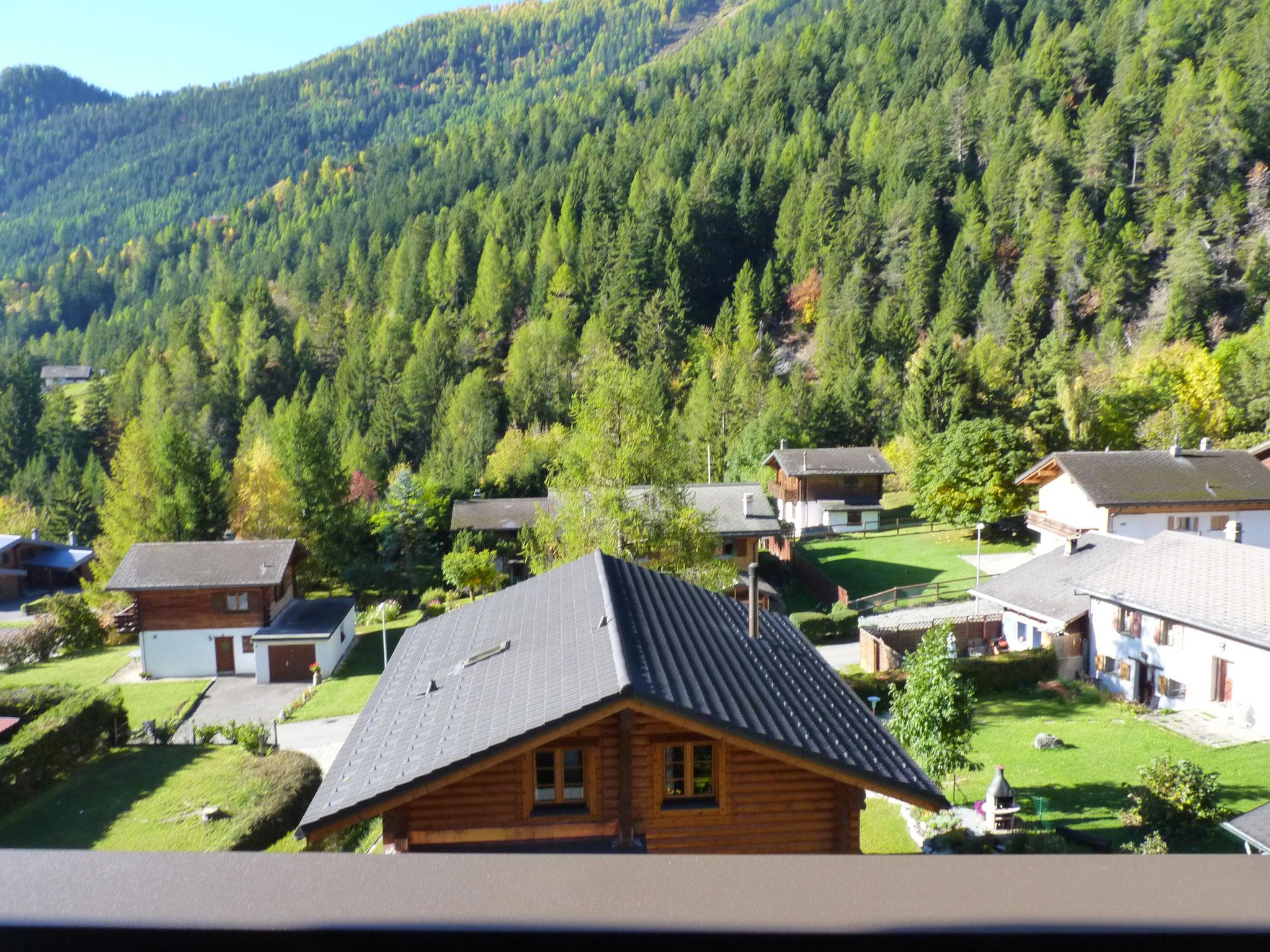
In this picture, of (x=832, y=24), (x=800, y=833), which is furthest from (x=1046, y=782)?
(x=832, y=24)

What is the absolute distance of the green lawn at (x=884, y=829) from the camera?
A: 14602 millimetres

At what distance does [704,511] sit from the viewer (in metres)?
36.9

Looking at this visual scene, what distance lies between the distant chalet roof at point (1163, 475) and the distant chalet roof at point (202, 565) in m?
30.0

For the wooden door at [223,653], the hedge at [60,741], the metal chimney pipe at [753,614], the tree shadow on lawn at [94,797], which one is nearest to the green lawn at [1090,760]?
the metal chimney pipe at [753,614]

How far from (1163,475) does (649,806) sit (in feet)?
107

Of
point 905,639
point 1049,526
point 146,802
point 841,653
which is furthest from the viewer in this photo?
point 1049,526

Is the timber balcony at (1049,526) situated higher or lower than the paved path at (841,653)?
higher

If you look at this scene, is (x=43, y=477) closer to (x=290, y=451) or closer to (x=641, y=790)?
(x=290, y=451)

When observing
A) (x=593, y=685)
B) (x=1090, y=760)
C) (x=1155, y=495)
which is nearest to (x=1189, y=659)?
(x=1090, y=760)

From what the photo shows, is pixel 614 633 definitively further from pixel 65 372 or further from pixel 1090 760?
pixel 65 372

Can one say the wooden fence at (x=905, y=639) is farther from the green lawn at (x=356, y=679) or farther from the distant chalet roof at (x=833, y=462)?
the distant chalet roof at (x=833, y=462)

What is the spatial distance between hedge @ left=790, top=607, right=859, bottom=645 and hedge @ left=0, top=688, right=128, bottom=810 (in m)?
19.8

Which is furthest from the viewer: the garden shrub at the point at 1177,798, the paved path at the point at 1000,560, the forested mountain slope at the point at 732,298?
the forested mountain slope at the point at 732,298

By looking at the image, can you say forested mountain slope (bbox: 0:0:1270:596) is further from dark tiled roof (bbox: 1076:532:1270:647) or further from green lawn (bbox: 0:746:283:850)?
dark tiled roof (bbox: 1076:532:1270:647)
